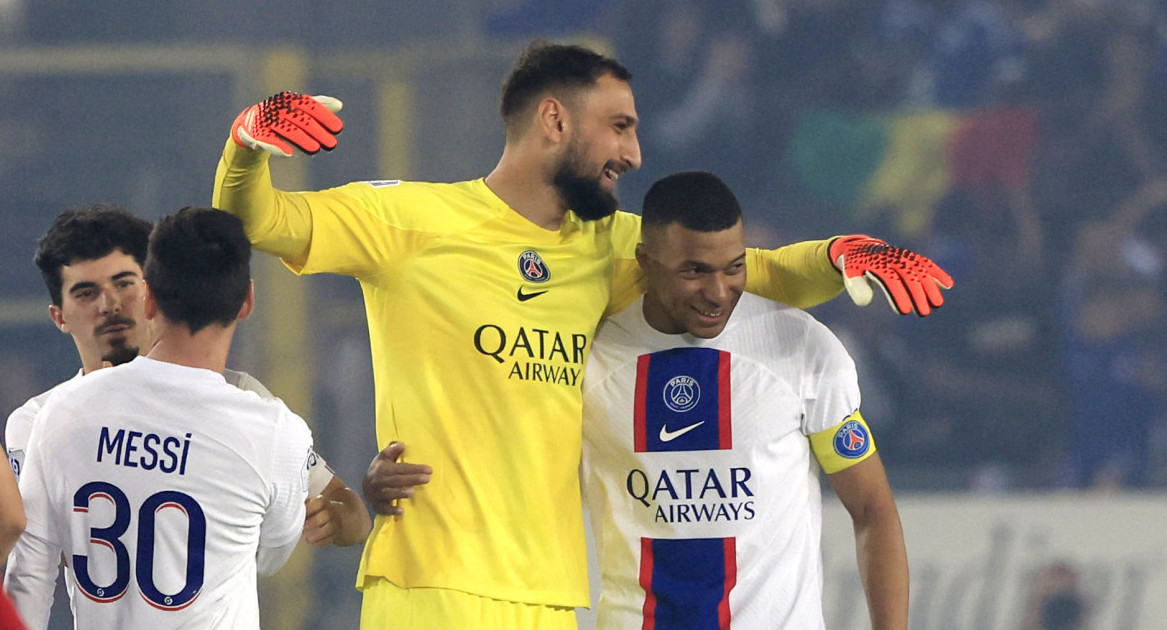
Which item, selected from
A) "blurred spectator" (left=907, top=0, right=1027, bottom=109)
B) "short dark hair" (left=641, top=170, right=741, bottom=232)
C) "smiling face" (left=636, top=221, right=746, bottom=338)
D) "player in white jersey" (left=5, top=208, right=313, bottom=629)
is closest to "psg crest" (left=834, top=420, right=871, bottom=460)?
"smiling face" (left=636, top=221, right=746, bottom=338)

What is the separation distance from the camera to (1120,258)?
257 inches

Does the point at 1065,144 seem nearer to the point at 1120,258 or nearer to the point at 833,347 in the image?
the point at 1120,258

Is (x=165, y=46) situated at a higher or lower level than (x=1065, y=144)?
higher

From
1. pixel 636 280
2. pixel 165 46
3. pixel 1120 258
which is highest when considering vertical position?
pixel 165 46

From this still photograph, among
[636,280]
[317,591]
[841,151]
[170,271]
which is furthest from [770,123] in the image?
[170,271]

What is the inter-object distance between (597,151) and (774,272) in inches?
16.2

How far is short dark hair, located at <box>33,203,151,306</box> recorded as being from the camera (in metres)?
2.64

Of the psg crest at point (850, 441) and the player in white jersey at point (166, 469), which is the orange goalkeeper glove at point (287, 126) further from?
the psg crest at point (850, 441)

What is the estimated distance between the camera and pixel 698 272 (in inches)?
95.2

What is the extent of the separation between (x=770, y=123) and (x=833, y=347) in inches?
178

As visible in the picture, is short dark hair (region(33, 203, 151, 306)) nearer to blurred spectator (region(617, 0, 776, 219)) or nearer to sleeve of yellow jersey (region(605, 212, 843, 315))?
sleeve of yellow jersey (region(605, 212, 843, 315))

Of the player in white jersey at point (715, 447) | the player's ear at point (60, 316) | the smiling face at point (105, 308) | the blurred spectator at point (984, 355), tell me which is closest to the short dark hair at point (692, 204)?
the player in white jersey at point (715, 447)

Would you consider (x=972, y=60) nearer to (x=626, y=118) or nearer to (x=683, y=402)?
(x=626, y=118)

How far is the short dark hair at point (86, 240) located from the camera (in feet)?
8.68
